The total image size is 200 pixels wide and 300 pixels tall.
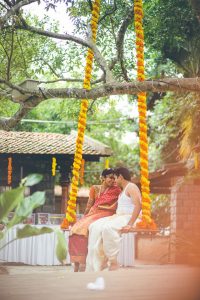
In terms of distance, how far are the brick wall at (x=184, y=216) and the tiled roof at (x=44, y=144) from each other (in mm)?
3187

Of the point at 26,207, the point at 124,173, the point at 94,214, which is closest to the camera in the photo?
the point at 26,207

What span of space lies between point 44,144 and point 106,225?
692cm

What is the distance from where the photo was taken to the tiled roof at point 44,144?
10.4 m

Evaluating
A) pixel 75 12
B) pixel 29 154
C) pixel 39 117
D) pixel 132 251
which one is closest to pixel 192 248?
pixel 132 251

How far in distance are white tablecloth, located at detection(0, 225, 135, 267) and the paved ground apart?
539 cm

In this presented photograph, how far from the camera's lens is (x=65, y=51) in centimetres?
714

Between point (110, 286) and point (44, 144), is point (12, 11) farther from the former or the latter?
point (44, 144)

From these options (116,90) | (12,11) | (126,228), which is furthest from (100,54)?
(126,228)

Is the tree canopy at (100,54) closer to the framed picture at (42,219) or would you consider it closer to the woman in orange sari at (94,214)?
the woman in orange sari at (94,214)

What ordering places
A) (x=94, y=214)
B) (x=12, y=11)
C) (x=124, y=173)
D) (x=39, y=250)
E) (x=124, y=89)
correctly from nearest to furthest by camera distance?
(x=124, y=173)
(x=124, y=89)
(x=94, y=214)
(x=12, y=11)
(x=39, y=250)

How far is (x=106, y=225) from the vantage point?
4.21 meters

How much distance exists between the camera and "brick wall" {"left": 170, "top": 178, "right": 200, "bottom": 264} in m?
7.11

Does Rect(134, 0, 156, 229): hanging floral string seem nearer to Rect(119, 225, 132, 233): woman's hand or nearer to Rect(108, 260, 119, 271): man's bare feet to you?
Rect(119, 225, 132, 233): woman's hand

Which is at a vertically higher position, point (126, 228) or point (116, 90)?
point (116, 90)
